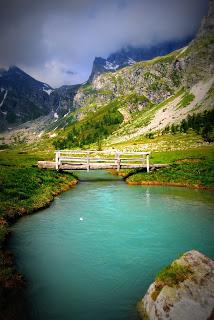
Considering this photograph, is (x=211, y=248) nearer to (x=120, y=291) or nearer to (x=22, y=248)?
(x=120, y=291)

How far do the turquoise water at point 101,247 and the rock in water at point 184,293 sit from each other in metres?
1.32

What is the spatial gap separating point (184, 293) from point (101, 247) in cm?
923

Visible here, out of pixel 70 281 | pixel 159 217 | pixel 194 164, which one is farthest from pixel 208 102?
pixel 70 281

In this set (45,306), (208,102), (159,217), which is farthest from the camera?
(208,102)

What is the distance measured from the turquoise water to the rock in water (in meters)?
1.32

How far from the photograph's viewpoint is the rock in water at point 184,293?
9828mm

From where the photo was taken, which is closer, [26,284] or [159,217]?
[26,284]

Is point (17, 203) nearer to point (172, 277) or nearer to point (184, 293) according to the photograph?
point (172, 277)

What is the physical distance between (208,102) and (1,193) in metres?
174

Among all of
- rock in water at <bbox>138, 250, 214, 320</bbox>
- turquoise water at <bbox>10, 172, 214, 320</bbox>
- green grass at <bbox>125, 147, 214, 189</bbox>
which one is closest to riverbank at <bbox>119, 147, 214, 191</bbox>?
green grass at <bbox>125, 147, 214, 189</bbox>

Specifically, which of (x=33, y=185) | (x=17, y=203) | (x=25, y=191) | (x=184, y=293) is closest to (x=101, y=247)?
(x=184, y=293)

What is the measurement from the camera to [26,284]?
14.3 metres

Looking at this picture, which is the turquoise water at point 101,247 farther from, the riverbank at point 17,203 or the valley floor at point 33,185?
the valley floor at point 33,185

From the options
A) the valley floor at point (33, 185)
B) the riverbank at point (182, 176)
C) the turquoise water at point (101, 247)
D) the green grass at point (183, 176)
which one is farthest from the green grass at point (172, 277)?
the green grass at point (183, 176)
